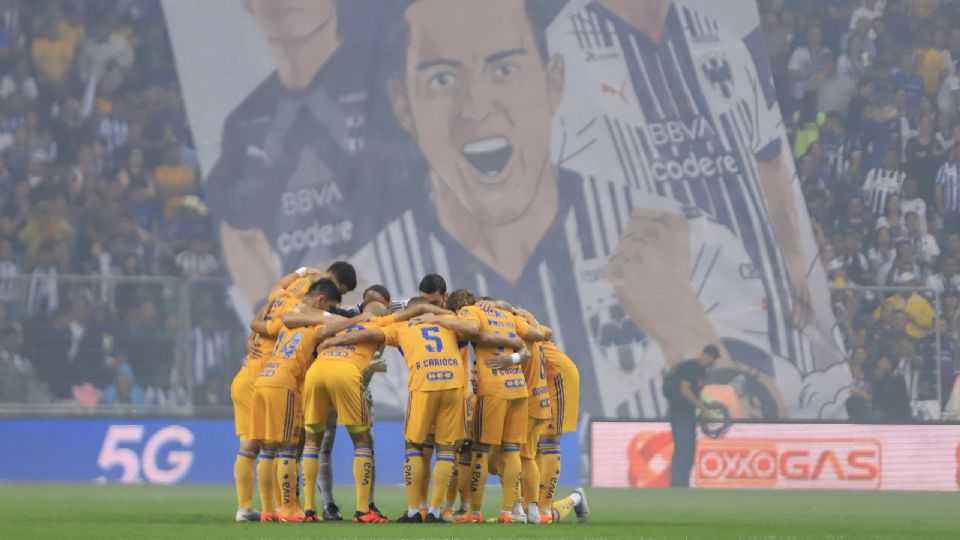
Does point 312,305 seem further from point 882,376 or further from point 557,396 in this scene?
point 882,376

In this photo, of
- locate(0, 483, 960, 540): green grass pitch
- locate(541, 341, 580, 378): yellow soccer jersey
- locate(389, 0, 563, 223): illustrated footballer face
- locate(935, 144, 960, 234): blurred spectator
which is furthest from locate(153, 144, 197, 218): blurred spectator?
locate(541, 341, 580, 378): yellow soccer jersey

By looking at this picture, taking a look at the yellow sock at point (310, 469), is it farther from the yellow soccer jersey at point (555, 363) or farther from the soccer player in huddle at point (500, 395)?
the yellow soccer jersey at point (555, 363)

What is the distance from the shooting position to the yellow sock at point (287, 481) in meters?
12.7

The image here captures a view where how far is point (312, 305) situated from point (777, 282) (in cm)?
1485

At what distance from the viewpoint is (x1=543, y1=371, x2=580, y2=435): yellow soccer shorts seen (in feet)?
45.2

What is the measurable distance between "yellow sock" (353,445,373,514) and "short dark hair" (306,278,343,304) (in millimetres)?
1251

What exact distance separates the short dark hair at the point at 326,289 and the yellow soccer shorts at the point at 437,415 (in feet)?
3.54

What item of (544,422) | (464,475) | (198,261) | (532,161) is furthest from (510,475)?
(198,261)

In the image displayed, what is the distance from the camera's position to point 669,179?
27438mm

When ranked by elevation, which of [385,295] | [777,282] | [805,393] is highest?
[385,295]

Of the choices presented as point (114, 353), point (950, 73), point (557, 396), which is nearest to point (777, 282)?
point (950, 73)

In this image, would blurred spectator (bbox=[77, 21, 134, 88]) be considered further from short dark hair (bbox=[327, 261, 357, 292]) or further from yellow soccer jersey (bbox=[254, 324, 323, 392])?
yellow soccer jersey (bbox=[254, 324, 323, 392])

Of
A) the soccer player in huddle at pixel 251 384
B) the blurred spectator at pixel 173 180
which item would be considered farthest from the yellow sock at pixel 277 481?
the blurred spectator at pixel 173 180

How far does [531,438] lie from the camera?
522 inches
